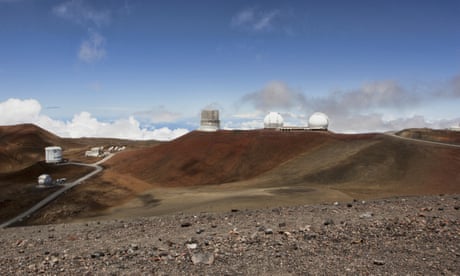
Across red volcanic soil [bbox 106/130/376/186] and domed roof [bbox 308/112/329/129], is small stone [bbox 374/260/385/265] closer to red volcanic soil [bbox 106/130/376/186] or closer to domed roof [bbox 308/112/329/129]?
red volcanic soil [bbox 106/130/376/186]

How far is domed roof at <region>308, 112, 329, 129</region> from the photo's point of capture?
76438 millimetres

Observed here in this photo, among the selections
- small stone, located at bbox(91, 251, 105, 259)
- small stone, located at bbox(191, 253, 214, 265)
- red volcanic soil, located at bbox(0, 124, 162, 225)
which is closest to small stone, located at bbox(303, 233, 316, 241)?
small stone, located at bbox(191, 253, 214, 265)

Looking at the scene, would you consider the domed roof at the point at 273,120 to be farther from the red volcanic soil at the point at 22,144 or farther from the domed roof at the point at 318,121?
the red volcanic soil at the point at 22,144

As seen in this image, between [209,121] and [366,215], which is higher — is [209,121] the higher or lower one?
the higher one

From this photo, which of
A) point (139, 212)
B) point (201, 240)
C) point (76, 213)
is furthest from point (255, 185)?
point (201, 240)

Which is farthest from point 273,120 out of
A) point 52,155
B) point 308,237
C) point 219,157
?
point 308,237

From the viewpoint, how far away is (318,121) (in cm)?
7669

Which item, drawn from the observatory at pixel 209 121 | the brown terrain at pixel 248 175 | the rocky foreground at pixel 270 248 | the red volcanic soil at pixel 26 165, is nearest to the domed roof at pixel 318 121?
the brown terrain at pixel 248 175

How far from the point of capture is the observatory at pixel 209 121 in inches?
3287

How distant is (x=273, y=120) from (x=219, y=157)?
18340mm

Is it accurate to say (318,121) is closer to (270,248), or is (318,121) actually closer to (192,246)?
(270,248)

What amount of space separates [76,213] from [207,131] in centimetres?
4313

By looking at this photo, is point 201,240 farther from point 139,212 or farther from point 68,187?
point 68,187

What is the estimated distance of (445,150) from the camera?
2168 inches
